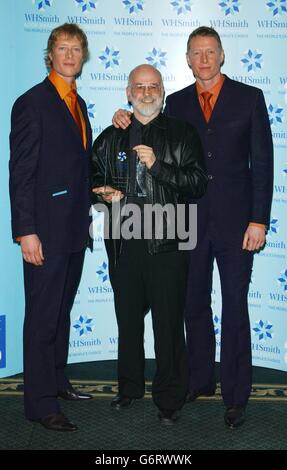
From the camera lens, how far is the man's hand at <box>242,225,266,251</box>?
347 cm

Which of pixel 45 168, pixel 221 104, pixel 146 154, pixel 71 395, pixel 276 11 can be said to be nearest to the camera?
pixel 146 154

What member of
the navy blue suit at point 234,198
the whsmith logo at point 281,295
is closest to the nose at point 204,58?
the navy blue suit at point 234,198

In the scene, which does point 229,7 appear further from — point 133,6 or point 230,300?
point 230,300

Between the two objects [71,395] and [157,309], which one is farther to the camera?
[71,395]

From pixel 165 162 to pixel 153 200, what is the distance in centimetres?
20

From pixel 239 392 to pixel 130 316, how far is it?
2.30ft

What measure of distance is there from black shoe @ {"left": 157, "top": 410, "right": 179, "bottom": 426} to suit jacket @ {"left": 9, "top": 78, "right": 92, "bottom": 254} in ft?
3.23

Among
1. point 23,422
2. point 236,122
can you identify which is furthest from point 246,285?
point 23,422

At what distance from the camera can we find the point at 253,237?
136 inches

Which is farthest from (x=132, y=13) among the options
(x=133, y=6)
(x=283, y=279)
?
(x=283, y=279)

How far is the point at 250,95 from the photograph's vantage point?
3.50 meters

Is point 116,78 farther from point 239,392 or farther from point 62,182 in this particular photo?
point 239,392

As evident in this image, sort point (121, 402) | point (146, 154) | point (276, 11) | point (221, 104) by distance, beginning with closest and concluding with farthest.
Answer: point (146, 154) < point (221, 104) < point (121, 402) < point (276, 11)

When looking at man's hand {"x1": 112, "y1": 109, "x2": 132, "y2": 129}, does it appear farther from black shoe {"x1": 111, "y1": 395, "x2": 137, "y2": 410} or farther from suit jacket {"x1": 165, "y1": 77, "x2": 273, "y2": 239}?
black shoe {"x1": 111, "y1": 395, "x2": 137, "y2": 410}
